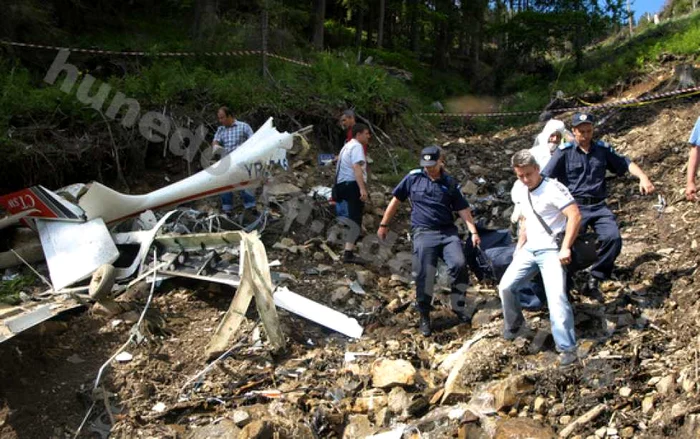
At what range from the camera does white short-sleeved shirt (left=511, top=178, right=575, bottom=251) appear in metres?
4.28

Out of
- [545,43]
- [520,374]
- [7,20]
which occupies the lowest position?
[520,374]

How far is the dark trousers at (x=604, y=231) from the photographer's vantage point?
516 centimetres

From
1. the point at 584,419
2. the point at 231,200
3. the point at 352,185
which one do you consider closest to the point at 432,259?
the point at 352,185

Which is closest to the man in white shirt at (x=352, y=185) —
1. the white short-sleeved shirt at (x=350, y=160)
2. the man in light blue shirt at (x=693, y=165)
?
the white short-sleeved shirt at (x=350, y=160)

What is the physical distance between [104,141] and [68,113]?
70 centimetres

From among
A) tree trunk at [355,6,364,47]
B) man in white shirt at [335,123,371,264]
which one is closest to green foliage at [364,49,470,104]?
tree trunk at [355,6,364,47]

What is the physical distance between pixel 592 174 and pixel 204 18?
1055 cm

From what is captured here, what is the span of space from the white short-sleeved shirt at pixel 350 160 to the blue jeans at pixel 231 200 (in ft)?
5.01

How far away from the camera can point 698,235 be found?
6.39m

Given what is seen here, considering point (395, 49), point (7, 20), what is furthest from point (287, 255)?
point (395, 49)

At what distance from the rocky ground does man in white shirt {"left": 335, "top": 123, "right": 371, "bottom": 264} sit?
1.36 feet

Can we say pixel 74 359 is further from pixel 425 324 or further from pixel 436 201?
pixel 436 201

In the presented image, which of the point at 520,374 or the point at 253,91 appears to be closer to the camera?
the point at 520,374

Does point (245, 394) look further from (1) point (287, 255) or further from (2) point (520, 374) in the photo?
(1) point (287, 255)
